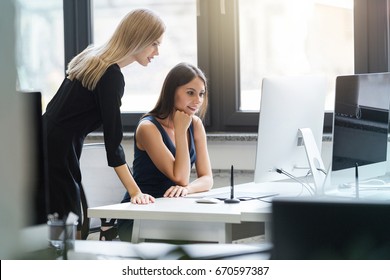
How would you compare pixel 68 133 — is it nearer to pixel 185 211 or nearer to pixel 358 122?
pixel 185 211

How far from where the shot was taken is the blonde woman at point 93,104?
7.99ft

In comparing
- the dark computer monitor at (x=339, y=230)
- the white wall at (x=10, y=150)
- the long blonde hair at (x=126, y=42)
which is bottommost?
the dark computer monitor at (x=339, y=230)

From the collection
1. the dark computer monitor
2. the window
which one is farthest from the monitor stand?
the dark computer monitor

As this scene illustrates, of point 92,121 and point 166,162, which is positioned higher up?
point 92,121

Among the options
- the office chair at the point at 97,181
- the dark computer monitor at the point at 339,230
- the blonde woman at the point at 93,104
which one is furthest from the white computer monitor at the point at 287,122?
the dark computer monitor at the point at 339,230

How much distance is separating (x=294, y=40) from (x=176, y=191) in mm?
1346

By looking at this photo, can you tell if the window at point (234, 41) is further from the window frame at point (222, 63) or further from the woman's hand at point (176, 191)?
the woman's hand at point (176, 191)

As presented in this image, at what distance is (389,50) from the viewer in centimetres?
341

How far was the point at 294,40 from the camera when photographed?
3.56m

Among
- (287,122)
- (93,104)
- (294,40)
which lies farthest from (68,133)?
(294,40)

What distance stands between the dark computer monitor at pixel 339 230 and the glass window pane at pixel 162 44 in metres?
3.23
